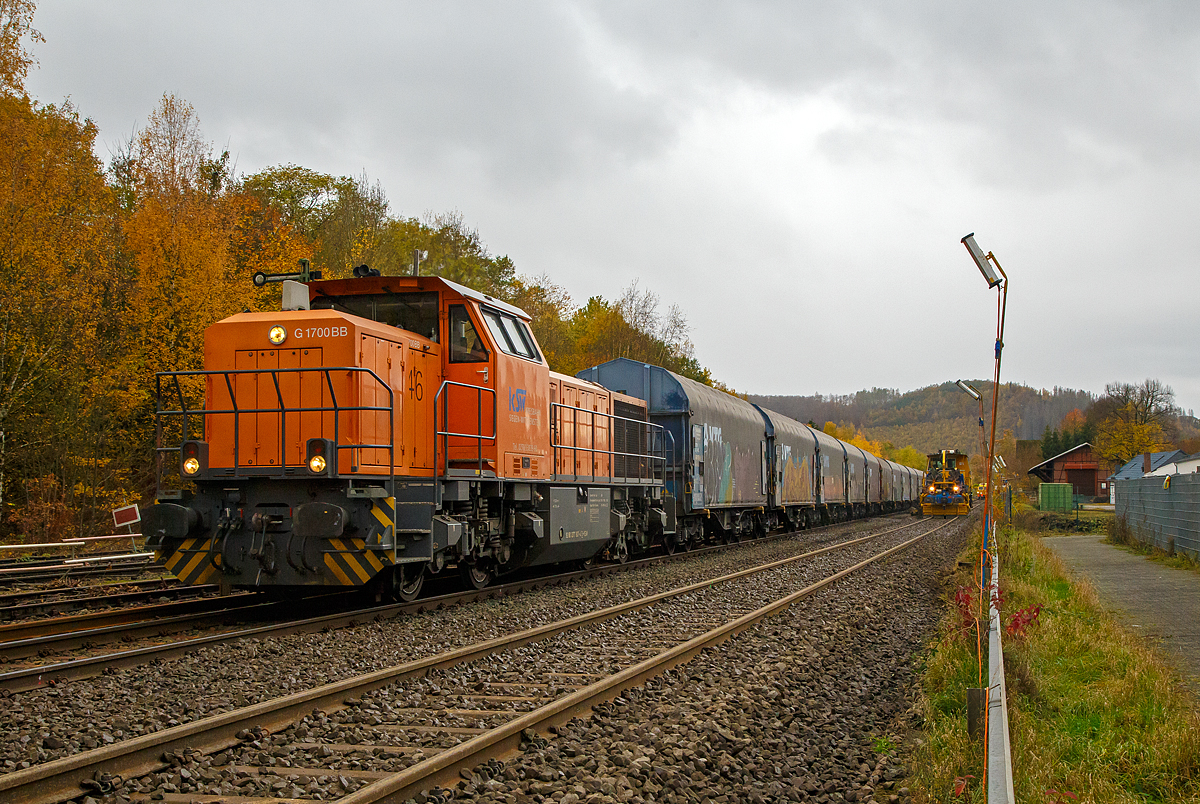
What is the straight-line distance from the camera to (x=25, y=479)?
20516 mm

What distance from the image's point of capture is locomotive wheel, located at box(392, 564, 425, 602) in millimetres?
9398

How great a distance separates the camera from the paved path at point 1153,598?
26.5 ft

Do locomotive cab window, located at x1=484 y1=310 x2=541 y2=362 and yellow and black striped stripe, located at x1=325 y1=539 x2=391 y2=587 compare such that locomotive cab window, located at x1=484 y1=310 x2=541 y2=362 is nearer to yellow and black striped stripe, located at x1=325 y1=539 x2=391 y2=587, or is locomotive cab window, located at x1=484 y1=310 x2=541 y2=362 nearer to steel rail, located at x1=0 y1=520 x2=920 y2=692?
steel rail, located at x1=0 y1=520 x2=920 y2=692

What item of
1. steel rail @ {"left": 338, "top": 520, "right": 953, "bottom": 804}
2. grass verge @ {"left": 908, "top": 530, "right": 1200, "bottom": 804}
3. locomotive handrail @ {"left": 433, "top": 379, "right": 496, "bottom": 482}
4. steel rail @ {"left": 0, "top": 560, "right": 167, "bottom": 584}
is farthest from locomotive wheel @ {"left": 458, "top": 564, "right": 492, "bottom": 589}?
grass verge @ {"left": 908, "top": 530, "right": 1200, "bottom": 804}

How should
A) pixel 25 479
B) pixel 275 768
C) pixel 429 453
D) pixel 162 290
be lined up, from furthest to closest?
pixel 162 290 → pixel 25 479 → pixel 429 453 → pixel 275 768

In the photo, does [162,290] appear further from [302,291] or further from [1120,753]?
[1120,753]

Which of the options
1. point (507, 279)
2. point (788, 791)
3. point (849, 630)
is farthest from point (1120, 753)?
point (507, 279)

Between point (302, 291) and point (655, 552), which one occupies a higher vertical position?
point (302, 291)

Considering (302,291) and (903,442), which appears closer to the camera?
(302,291)

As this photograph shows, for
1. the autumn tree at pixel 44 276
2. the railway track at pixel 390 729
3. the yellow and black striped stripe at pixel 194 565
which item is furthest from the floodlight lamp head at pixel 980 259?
the autumn tree at pixel 44 276

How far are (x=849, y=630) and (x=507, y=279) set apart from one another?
38893 mm

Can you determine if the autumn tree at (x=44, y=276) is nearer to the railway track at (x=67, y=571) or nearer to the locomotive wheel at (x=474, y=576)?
the railway track at (x=67, y=571)

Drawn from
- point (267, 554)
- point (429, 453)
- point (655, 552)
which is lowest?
point (655, 552)

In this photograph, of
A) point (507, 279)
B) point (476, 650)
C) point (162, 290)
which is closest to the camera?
point (476, 650)
